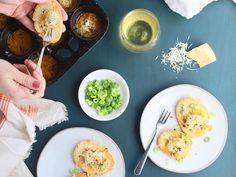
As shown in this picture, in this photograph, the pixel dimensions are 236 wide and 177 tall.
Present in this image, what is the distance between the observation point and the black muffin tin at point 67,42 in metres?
1.56

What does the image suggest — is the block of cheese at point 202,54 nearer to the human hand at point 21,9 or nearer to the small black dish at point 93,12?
the small black dish at point 93,12

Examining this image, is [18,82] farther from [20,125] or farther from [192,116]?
[192,116]

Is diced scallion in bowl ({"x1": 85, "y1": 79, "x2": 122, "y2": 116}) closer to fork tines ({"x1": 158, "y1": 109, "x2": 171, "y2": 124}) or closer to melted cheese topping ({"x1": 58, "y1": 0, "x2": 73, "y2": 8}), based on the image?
fork tines ({"x1": 158, "y1": 109, "x2": 171, "y2": 124})

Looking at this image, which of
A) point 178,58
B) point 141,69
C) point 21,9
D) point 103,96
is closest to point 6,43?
point 21,9

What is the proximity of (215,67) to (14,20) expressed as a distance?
30.7 inches

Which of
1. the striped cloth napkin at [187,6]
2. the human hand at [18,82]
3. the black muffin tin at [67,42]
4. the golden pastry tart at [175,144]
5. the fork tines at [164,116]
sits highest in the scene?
the striped cloth napkin at [187,6]

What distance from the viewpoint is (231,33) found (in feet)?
5.53

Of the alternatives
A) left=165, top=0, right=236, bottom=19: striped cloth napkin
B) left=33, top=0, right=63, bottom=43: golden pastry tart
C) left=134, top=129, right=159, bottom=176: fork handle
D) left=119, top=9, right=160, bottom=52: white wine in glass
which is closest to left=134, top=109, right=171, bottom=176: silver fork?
left=134, top=129, right=159, bottom=176: fork handle

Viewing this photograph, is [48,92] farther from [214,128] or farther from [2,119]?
[214,128]

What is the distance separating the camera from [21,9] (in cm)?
154

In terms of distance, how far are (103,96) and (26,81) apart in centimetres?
35

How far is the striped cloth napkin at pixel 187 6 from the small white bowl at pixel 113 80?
336mm

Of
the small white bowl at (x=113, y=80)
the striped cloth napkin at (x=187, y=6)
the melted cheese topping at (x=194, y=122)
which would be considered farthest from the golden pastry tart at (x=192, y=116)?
the striped cloth napkin at (x=187, y=6)

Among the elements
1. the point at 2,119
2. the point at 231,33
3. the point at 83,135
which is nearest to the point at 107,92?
the point at 83,135
